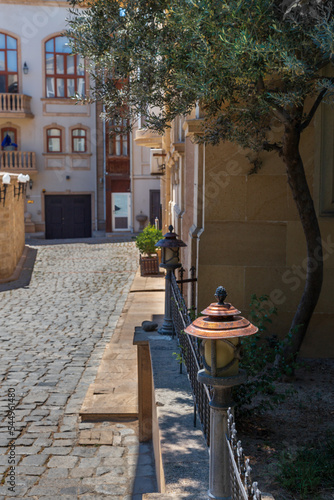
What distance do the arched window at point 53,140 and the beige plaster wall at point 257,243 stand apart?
25.6m

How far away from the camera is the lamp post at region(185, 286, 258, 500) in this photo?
2.86 meters

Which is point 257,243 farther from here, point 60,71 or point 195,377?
point 60,71

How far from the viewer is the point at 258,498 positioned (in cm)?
212

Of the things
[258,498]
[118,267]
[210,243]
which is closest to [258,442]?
[258,498]

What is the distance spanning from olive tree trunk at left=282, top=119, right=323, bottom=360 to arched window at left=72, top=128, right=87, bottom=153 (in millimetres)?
26657

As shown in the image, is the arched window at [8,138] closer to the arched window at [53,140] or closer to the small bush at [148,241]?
the arched window at [53,140]

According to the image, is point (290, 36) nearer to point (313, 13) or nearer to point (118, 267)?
point (313, 13)


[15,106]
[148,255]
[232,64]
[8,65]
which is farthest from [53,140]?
[232,64]

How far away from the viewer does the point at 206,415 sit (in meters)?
3.96

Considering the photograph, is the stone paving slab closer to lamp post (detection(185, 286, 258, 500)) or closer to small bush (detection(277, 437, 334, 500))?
small bush (detection(277, 437, 334, 500))

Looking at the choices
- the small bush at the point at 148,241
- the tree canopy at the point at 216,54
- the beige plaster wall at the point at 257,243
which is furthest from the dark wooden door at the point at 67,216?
the beige plaster wall at the point at 257,243

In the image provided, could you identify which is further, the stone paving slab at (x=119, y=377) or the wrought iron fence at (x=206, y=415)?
the stone paving slab at (x=119, y=377)

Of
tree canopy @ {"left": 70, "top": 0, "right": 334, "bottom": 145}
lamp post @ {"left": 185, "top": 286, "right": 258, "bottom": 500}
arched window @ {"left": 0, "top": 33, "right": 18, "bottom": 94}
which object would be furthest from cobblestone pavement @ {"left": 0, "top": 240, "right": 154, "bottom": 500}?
arched window @ {"left": 0, "top": 33, "right": 18, "bottom": 94}

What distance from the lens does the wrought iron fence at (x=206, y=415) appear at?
2.28m
